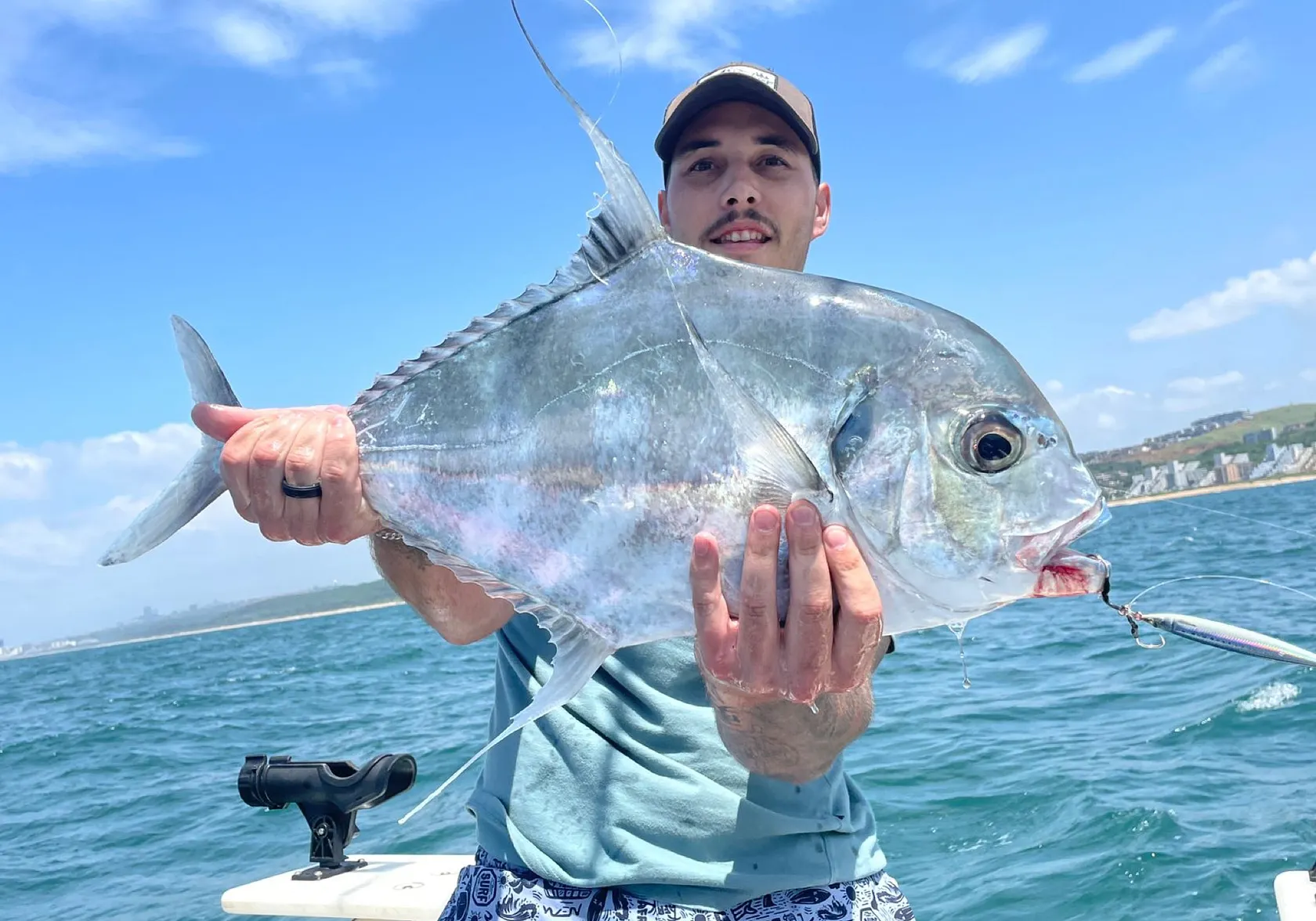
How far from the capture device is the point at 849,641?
216 cm

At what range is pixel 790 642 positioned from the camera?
2211 millimetres

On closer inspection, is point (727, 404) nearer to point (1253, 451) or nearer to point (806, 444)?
point (806, 444)

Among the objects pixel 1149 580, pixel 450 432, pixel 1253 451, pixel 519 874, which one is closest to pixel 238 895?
pixel 519 874

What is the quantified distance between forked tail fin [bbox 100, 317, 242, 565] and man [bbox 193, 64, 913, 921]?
115mm

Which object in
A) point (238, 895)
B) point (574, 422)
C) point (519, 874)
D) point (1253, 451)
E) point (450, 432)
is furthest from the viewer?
point (1253, 451)

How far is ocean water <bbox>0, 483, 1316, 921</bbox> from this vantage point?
6.36 m

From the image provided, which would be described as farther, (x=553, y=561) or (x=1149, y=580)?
(x=1149, y=580)

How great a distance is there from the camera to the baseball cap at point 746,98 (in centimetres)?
342

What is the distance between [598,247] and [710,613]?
97 cm

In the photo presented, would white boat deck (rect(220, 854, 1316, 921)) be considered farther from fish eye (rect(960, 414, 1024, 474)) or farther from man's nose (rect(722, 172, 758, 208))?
man's nose (rect(722, 172, 758, 208))

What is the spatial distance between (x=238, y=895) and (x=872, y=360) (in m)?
4.48

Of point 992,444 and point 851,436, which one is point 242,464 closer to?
point 851,436

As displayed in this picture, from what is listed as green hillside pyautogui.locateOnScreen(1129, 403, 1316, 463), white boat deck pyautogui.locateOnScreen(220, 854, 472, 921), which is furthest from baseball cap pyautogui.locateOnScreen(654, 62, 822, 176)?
green hillside pyautogui.locateOnScreen(1129, 403, 1316, 463)

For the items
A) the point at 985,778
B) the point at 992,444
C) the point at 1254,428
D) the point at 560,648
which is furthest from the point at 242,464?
the point at 1254,428
